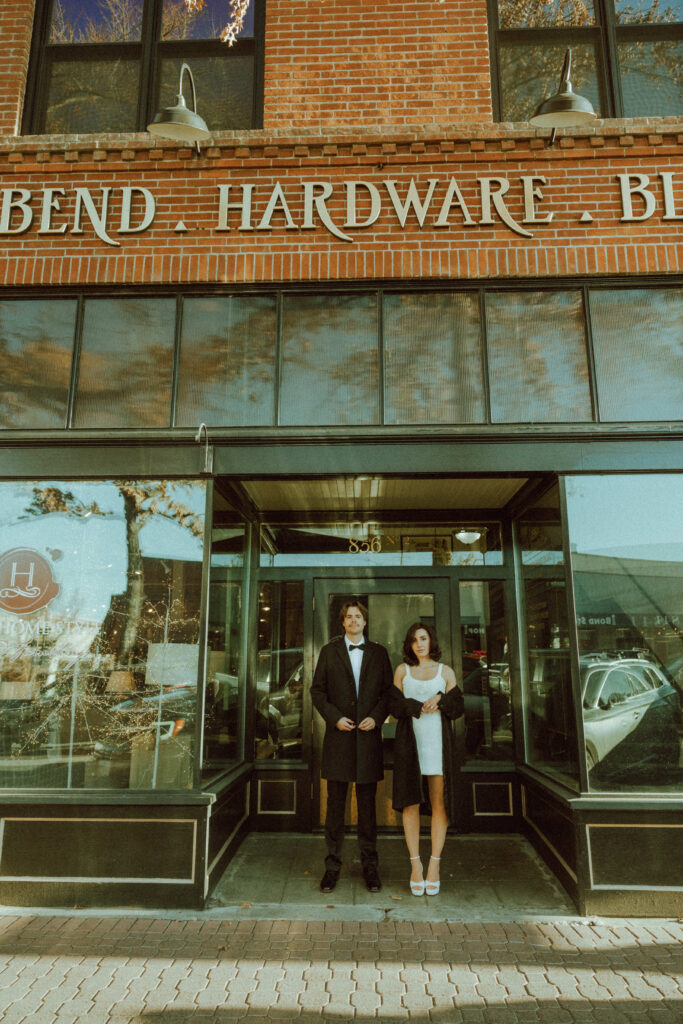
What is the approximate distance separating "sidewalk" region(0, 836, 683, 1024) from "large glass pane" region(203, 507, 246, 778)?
1.08 metres

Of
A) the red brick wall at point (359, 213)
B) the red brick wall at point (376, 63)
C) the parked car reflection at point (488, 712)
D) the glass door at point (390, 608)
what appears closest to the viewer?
the red brick wall at point (359, 213)

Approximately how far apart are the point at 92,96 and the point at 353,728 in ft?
20.9

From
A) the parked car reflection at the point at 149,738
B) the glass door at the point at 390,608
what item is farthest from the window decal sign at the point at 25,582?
the glass door at the point at 390,608

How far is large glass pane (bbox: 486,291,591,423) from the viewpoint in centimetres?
563

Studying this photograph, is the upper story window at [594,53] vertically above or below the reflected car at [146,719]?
above

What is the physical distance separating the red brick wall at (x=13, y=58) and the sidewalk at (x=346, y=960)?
22.1 feet

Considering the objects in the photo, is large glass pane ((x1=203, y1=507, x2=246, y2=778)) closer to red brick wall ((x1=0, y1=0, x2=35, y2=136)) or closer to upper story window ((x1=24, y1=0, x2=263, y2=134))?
upper story window ((x1=24, y1=0, x2=263, y2=134))

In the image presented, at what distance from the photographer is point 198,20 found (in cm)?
671

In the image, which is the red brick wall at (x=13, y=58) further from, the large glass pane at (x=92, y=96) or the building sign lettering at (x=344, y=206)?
the building sign lettering at (x=344, y=206)

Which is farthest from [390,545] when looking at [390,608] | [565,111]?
[565,111]

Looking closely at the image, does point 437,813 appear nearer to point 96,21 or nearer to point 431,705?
point 431,705

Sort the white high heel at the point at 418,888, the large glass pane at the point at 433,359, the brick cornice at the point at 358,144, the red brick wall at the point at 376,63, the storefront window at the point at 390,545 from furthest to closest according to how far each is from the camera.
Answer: the storefront window at the point at 390,545
the red brick wall at the point at 376,63
the brick cornice at the point at 358,144
the large glass pane at the point at 433,359
the white high heel at the point at 418,888

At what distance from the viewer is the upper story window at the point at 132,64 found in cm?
649

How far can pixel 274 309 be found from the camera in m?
5.90
